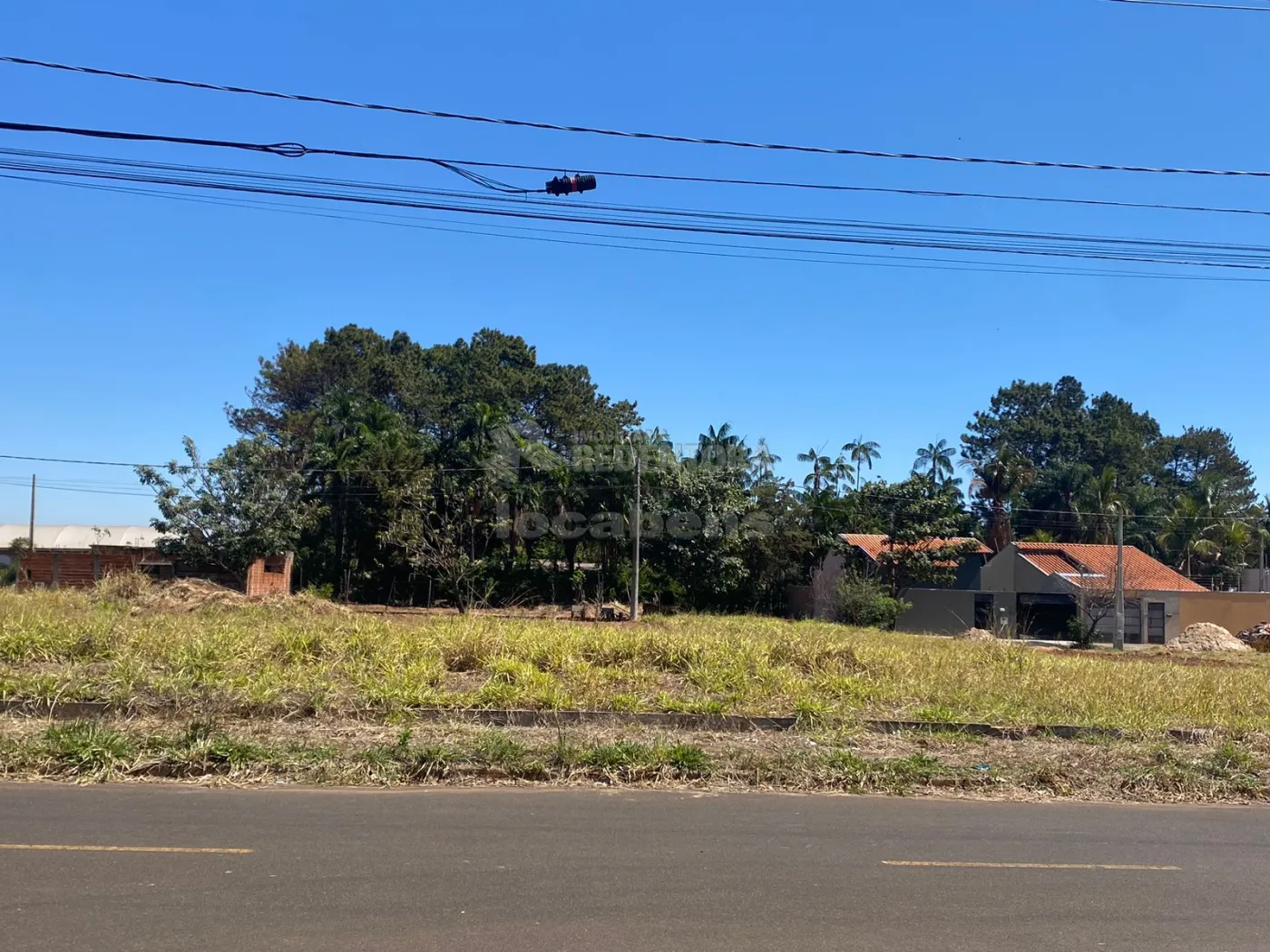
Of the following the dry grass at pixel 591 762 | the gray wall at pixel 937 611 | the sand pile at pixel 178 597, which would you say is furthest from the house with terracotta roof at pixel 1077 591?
the dry grass at pixel 591 762

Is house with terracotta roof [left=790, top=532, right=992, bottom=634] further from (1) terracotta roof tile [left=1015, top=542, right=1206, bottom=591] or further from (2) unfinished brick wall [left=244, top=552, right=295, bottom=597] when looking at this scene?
(2) unfinished brick wall [left=244, top=552, right=295, bottom=597]

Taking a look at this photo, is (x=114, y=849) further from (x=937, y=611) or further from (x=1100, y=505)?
(x=1100, y=505)

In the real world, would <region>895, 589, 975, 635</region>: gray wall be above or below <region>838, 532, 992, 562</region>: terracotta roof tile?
below

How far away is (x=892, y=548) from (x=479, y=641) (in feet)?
117

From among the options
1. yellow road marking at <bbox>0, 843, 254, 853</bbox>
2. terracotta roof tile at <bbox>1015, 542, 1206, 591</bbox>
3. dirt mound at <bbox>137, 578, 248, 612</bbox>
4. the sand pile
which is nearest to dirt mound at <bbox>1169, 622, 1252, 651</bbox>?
terracotta roof tile at <bbox>1015, 542, 1206, 591</bbox>

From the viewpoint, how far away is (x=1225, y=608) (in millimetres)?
46531

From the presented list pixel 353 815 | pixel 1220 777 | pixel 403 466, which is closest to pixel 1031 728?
pixel 1220 777

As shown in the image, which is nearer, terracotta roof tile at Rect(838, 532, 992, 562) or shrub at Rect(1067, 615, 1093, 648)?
shrub at Rect(1067, 615, 1093, 648)

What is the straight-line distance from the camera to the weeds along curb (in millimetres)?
11852

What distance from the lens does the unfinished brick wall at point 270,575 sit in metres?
42.3

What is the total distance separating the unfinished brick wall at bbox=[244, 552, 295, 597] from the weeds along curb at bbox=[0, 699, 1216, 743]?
31909mm

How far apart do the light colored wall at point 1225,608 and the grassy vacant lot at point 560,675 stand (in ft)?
101

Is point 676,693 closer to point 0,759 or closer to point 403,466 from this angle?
point 0,759

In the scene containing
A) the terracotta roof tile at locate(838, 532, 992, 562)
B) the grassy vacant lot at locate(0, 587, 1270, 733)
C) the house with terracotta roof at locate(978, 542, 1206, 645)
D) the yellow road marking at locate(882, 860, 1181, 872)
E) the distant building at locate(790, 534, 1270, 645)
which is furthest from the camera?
the terracotta roof tile at locate(838, 532, 992, 562)
